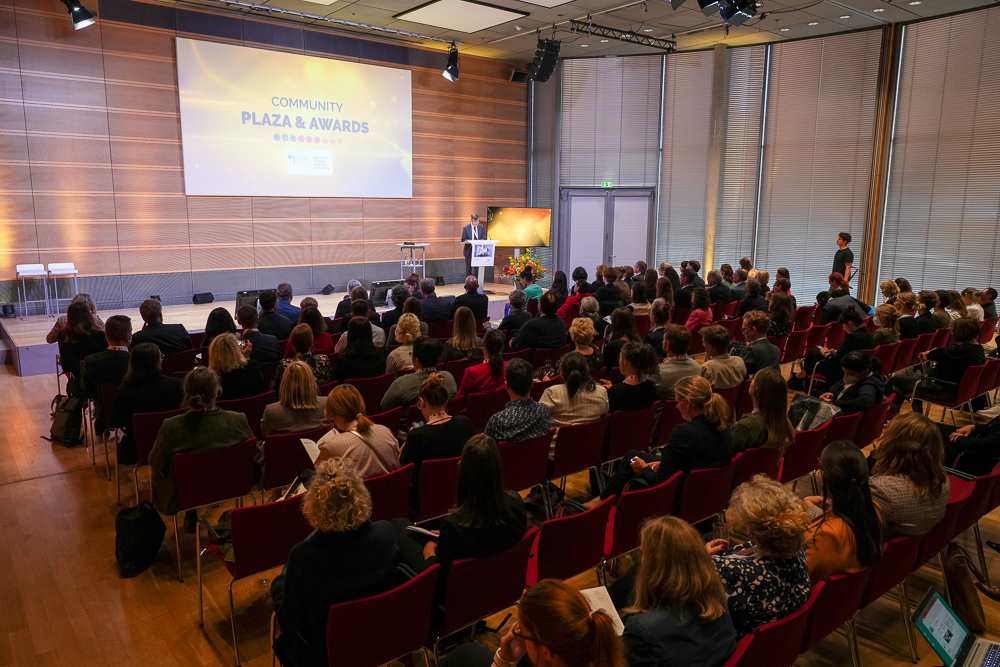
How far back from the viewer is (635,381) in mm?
4574

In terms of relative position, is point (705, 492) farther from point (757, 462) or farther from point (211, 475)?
point (211, 475)

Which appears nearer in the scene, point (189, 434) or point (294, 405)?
point (189, 434)

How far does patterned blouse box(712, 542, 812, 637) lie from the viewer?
2.29 m

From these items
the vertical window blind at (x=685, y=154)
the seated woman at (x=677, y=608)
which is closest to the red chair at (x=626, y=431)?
the seated woman at (x=677, y=608)

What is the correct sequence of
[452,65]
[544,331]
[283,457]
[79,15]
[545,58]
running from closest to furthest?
[283,457]
[544,331]
[79,15]
[545,58]
[452,65]

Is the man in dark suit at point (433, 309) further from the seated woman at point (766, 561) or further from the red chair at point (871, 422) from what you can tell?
the seated woman at point (766, 561)

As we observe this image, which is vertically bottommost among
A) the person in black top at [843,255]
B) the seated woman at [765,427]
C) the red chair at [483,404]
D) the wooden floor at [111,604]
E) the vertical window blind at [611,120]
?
the wooden floor at [111,604]

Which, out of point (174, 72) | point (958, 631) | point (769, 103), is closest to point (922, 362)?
point (958, 631)

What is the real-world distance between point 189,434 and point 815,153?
43.6 ft

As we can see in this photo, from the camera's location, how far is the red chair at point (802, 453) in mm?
4094

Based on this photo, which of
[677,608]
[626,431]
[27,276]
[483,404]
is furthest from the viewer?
[27,276]

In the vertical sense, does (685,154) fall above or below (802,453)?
above

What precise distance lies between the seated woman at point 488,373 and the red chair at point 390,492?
153 cm

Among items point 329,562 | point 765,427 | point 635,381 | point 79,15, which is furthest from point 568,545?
point 79,15
